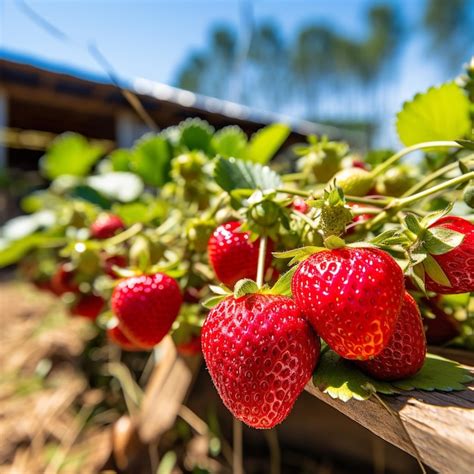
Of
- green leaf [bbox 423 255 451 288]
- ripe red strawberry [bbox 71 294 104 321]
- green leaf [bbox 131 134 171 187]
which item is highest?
green leaf [bbox 423 255 451 288]

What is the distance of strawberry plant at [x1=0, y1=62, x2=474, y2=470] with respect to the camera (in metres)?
0.31

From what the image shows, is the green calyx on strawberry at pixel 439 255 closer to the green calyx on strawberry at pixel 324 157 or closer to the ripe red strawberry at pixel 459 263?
the ripe red strawberry at pixel 459 263

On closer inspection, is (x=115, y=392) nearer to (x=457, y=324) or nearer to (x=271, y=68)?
(x=457, y=324)

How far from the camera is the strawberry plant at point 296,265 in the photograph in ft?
1.01

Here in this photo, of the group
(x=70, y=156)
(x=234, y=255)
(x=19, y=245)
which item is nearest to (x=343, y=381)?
(x=234, y=255)

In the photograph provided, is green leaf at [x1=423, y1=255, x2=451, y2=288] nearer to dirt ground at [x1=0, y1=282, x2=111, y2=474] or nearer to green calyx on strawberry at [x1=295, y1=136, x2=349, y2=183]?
green calyx on strawberry at [x1=295, y1=136, x2=349, y2=183]

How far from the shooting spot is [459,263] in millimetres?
332

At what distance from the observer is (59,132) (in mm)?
7176

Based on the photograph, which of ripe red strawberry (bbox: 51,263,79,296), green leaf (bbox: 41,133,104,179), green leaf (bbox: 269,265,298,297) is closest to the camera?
green leaf (bbox: 269,265,298,297)

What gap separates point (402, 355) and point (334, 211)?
4.1 inches

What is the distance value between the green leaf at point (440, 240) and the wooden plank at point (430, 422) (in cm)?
9

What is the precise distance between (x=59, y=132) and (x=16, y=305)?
576 cm

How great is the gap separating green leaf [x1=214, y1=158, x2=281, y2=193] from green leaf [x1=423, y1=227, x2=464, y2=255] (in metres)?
0.17

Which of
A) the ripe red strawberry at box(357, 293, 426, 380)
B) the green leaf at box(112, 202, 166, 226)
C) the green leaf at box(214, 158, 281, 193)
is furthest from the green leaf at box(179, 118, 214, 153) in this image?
the ripe red strawberry at box(357, 293, 426, 380)
